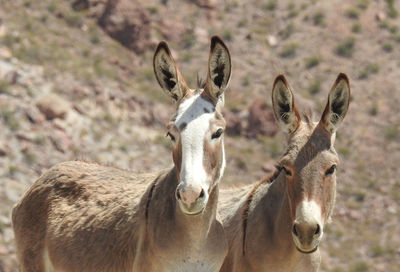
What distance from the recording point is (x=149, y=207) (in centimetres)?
654

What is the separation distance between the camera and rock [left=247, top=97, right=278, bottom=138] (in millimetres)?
21453

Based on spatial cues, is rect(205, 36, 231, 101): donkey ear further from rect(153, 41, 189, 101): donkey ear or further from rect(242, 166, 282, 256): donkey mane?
rect(242, 166, 282, 256): donkey mane

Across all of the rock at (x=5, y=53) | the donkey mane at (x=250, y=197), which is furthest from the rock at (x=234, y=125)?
the donkey mane at (x=250, y=197)

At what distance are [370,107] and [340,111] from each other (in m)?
17.3

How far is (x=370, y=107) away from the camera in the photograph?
2364cm

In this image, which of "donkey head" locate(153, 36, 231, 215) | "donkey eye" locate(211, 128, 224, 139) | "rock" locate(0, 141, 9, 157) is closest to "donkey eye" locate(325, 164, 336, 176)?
"donkey head" locate(153, 36, 231, 215)

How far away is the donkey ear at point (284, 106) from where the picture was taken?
23.2 feet

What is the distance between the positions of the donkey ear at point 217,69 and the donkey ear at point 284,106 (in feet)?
3.13

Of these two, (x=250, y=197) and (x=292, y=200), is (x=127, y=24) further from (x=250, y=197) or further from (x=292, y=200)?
(x=292, y=200)

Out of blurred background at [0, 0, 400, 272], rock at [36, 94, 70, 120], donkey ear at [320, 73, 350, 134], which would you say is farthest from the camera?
rock at [36, 94, 70, 120]

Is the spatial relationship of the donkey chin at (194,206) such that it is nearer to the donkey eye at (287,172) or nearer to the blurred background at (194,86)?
the donkey eye at (287,172)

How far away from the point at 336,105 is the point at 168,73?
183 cm

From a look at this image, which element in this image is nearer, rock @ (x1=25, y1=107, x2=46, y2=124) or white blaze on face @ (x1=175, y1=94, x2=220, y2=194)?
white blaze on face @ (x1=175, y1=94, x2=220, y2=194)

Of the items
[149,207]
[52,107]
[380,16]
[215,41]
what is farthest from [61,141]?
[380,16]
